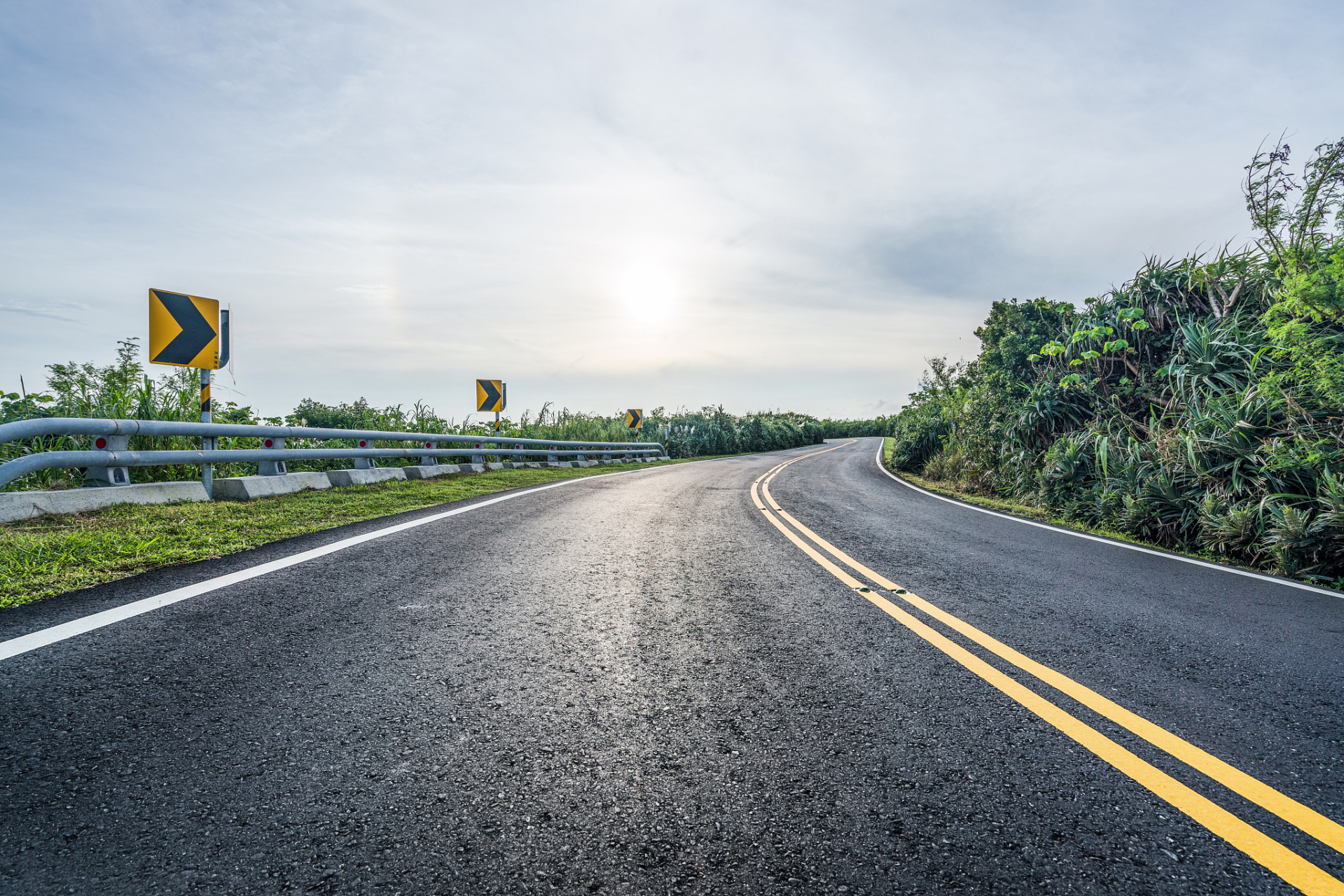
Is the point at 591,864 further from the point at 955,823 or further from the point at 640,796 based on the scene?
the point at 955,823

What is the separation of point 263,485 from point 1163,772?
8.98 meters

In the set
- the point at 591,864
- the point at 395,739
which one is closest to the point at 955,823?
the point at 591,864

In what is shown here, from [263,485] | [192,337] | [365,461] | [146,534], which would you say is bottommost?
[146,534]

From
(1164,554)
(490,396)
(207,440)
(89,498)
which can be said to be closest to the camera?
(89,498)

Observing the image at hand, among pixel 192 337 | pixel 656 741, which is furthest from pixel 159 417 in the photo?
pixel 656 741

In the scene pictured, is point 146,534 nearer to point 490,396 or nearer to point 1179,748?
point 1179,748

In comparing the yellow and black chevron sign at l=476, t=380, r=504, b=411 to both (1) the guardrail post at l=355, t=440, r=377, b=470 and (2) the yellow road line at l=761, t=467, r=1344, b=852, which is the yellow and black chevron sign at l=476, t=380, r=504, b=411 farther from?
(2) the yellow road line at l=761, t=467, r=1344, b=852

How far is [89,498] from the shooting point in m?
6.07

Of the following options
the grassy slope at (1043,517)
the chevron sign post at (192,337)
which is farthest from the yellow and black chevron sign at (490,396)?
the grassy slope at (1043,517)

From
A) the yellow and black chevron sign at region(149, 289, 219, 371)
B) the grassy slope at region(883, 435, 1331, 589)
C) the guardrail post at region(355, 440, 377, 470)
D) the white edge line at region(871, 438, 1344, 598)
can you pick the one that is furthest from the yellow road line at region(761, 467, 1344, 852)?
the guardrail post at region(355, 440, 377, 470)

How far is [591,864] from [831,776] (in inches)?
34.1

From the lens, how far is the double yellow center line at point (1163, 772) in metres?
1.81

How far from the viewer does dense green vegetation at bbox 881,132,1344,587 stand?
22.9ft

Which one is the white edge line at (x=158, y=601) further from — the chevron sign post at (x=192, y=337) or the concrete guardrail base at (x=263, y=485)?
the chevron sign post at (x=192, y=337)
